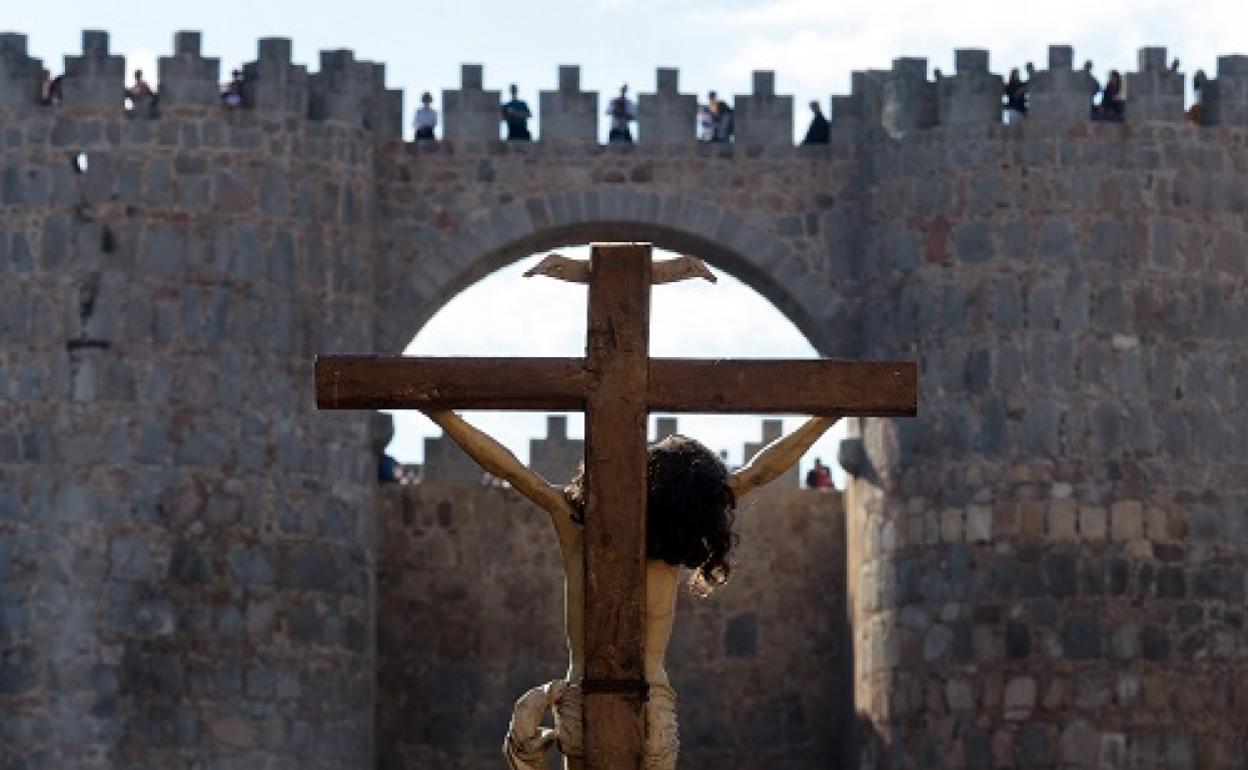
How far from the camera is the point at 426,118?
25.6 meters

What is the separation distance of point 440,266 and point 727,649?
11.3ft

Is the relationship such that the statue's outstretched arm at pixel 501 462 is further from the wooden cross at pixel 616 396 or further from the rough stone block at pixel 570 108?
the rough stone block at pixel 570 108

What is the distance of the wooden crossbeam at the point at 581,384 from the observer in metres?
8.71

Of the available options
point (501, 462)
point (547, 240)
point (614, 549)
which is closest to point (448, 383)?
point (501, 462)

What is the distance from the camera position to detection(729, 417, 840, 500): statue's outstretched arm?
8.79 m

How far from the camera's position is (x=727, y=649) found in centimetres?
2586

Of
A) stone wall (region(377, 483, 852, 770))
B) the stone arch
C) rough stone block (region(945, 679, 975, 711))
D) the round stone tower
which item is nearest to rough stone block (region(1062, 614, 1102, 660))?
rough stone block (region(945, 679, 975, 711))

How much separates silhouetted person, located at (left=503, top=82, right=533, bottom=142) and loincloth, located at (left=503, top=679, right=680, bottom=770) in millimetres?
16815

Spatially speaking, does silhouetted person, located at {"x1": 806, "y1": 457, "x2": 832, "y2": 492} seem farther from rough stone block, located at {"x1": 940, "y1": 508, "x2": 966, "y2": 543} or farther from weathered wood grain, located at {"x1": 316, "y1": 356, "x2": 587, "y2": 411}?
weathered wood grain, located at {"x1": 316, "y1": 356, "x2": 587, "y2": 411}

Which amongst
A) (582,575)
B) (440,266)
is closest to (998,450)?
(440,266)

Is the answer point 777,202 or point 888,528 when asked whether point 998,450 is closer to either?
point 888,528

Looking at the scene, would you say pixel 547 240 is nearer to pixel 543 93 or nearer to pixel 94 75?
pixel 543 93

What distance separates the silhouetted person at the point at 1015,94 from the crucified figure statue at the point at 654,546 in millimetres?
16262

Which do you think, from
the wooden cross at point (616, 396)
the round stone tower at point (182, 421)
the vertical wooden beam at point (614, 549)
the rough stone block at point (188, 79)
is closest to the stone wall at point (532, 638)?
the round stone tower at point (182, 421)
